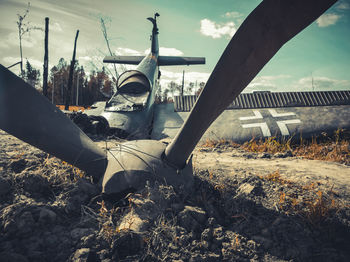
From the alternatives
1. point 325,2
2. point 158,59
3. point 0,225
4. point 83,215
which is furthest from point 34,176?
point 158,59

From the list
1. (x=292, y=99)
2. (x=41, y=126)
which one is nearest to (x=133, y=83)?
(x=41, y=126)

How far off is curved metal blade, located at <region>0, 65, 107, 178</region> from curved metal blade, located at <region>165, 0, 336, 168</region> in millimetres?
1120

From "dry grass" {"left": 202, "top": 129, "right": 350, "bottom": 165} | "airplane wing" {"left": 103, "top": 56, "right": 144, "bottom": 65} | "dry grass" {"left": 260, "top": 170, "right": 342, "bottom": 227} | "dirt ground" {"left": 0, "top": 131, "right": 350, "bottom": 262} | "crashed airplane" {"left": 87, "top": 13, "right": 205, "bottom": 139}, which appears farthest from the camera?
"airplane wing" {"left": 103, "top": 56, "right": 144, "bottom": 65}

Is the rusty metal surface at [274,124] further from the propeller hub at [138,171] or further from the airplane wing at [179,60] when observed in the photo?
the airplane wing at [179,60]

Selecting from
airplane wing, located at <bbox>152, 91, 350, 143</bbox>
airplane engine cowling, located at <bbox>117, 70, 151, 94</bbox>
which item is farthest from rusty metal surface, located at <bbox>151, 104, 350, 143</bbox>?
airplane engine cowling, located at <bbox>117, 70, 151, 94</bbox>

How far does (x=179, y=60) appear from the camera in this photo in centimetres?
1090

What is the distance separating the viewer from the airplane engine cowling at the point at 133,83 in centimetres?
682

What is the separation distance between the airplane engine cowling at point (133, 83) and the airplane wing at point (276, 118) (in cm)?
153

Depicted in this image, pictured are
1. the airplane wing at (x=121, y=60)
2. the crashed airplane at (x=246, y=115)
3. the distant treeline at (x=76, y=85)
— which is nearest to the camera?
the crashed airplane at (x=246, y=115)

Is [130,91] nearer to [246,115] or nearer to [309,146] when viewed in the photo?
[246,115]

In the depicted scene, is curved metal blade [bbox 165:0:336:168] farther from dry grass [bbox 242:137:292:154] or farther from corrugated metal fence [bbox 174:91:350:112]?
corrugated metal fence [bbox 174:91:350:112]

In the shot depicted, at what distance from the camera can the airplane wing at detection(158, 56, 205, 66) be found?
10711 mm

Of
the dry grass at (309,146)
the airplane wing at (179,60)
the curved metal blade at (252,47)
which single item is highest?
the airplane wing at (179,60)

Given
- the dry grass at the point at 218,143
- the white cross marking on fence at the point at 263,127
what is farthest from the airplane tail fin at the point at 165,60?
the dry grass at the point at 218,143
